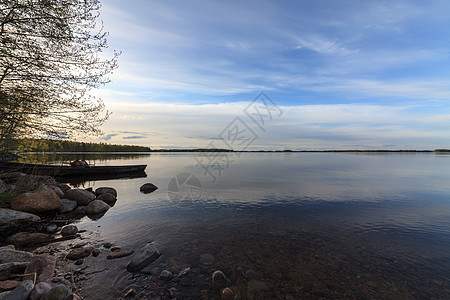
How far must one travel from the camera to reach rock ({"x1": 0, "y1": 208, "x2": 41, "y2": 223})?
10711 mm

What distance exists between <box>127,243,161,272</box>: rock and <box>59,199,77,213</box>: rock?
1119 centimetres

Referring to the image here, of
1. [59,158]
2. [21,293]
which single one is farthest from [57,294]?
[59,158]

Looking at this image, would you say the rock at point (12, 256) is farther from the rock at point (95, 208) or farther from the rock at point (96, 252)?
the rock at point (95, 208)

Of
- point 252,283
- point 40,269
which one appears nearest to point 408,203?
point 252,283

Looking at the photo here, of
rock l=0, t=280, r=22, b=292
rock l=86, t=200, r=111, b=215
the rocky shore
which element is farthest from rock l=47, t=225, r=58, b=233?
rock l=0, t=280, r=22, b=292

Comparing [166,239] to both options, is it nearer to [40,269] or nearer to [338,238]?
Answer: [40,269]

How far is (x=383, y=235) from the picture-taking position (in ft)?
38.2

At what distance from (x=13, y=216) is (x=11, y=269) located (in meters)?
6.75

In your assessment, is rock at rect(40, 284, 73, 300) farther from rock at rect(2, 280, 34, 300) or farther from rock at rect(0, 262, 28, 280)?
rock at rect(0, 262, 28, 280)

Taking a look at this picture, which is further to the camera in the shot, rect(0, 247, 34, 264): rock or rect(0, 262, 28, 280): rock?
rect(0, 247, 34, 264): rock

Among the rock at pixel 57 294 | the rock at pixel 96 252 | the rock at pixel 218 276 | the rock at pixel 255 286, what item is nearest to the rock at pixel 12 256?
the rock at pixel 96 252

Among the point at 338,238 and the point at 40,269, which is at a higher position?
the point at 40,269

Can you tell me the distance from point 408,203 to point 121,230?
25961 mm

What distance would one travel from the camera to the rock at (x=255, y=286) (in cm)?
685
